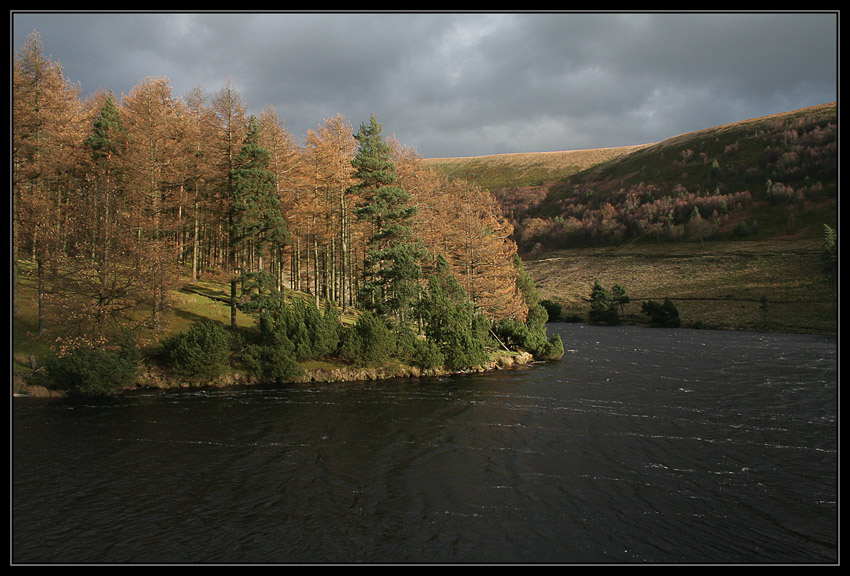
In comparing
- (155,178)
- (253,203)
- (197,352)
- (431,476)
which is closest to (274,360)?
(197,352)

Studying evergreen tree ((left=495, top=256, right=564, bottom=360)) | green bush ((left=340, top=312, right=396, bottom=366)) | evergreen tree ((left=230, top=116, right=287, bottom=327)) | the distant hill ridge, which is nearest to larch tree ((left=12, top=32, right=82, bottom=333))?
evergreen tree ((left=230, top=116, right=287, bottom=327))

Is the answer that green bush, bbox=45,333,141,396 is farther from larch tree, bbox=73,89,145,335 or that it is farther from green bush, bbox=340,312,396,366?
green bush, bbox=340,312,396,366

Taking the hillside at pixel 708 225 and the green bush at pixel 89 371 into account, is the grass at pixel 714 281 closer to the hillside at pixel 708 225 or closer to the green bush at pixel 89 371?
the hillside at pixel 708 225

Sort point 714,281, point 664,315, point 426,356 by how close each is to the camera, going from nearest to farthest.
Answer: point 426,356
point 664,315
point 714,281

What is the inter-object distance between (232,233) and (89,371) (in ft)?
41.8

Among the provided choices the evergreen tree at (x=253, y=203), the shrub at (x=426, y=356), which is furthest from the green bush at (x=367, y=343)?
the evergreen tree at (x=253, y=203)

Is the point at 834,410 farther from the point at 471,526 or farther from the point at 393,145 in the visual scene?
the point at 393,145

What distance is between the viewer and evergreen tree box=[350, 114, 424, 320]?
34938 mm

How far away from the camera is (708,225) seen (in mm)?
109062

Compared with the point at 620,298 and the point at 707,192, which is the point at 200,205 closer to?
the point at 620,298

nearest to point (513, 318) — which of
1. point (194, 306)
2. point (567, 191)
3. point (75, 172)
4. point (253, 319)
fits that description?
point (253, 319)

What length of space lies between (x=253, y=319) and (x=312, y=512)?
81.7 feet

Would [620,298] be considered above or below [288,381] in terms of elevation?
above

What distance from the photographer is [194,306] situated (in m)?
36.0
